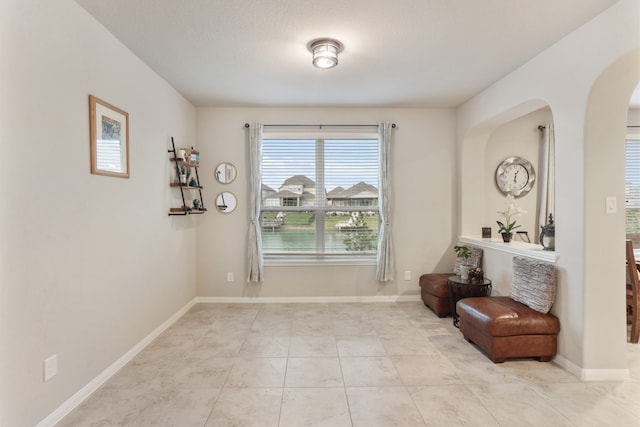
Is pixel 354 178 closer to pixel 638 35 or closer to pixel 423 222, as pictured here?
pixel 423 222

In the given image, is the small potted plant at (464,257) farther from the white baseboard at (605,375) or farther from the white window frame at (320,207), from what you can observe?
the white baseboard at (605,375)

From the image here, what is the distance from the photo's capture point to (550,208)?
429 centimetres

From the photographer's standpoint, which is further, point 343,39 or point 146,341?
point 146,341

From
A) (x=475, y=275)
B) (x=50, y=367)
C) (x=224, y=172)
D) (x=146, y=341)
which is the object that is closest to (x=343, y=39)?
(x=224, y=172)

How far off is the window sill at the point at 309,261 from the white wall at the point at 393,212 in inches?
2.3

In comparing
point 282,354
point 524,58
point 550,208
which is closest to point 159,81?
point 282,354

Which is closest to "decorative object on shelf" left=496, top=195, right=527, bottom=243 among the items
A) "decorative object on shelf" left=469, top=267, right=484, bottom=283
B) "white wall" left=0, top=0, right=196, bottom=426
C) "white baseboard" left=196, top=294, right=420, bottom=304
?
"decorative object on shelf" left=469, top=267, right=484, bottom=283

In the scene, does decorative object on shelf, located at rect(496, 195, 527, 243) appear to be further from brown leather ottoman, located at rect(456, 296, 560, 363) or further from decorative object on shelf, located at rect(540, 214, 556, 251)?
brown leather ottoman, located at rect(456, 296, 560, 363)

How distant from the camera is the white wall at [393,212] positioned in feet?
14.4

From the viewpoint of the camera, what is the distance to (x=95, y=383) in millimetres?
2320

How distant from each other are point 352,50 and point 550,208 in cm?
343

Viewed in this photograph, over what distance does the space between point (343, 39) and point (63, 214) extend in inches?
92.3

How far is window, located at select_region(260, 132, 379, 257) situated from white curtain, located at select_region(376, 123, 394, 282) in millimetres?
164

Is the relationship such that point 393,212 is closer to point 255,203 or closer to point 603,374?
point 255,203
